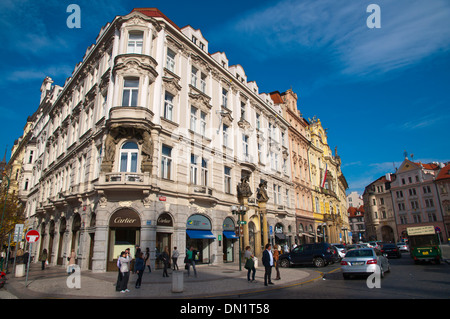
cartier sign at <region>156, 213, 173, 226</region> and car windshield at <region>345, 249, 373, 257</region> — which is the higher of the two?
cartier sign at <region>156, 213, 173, 226</region>

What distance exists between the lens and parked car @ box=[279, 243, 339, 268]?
22266 mm

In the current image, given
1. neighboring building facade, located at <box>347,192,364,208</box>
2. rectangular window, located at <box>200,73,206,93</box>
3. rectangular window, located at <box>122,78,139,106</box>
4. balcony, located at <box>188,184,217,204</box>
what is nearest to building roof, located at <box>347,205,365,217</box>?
neighboring building facade, located at <box>347,192,364,208</box>

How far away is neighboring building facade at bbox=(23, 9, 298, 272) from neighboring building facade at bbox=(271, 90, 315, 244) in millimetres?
8969

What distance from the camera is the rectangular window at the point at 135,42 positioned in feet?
73.2

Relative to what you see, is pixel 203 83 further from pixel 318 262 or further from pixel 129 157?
pixel 318 262

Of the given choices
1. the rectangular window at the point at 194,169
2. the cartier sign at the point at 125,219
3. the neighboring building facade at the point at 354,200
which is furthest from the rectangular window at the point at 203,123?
the neighboring building facade at the point at 354,200

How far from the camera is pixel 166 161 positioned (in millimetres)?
21625

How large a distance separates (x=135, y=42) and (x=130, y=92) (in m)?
4.43

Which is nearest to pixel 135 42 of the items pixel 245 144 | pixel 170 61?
pixel 170 61

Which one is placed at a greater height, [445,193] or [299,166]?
[299,166]

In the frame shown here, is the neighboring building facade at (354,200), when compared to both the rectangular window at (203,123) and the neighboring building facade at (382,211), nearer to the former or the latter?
the neighboring building facade at (382,211)

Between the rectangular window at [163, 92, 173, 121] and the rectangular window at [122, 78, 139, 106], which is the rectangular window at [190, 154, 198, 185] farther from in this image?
the rectangular window at [122, 78, 139, 106]

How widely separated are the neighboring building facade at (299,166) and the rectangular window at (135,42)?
86.0ft
